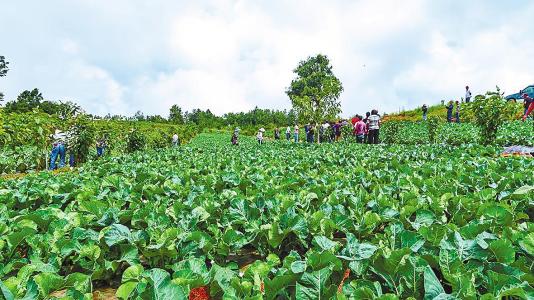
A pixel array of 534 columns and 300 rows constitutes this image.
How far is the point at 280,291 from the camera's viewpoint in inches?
77.4

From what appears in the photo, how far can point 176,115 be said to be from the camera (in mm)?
96750

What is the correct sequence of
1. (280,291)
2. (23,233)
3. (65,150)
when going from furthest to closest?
(65,150) → (23,233) → (280,291)

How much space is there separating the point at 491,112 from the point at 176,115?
8941 cm

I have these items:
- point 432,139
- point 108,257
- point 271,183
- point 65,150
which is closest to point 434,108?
point 432,139

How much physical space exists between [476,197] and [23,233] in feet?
12.6

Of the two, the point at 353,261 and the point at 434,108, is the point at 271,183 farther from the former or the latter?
the point at 434,108

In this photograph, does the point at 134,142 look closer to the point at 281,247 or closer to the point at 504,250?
the point at 281,247

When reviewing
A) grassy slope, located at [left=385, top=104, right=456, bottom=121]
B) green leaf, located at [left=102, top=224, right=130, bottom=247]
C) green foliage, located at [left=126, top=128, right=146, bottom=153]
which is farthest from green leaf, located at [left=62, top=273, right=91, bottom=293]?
grassy slope, located at [left=385, top=104, right=456, bottom=121]

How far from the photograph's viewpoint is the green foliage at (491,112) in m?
13.1

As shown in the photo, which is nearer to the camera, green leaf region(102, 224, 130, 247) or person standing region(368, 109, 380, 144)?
green leaf region(102, 224, 130, 247)

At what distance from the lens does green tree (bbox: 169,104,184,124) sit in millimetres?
93306

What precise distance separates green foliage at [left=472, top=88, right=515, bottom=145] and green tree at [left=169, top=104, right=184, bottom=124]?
8293 centimetres

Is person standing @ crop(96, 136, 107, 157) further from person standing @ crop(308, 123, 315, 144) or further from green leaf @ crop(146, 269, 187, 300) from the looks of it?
green leaf @ crop(146, 269, 187, 300)

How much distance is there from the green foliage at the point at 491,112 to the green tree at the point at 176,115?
272 ft
